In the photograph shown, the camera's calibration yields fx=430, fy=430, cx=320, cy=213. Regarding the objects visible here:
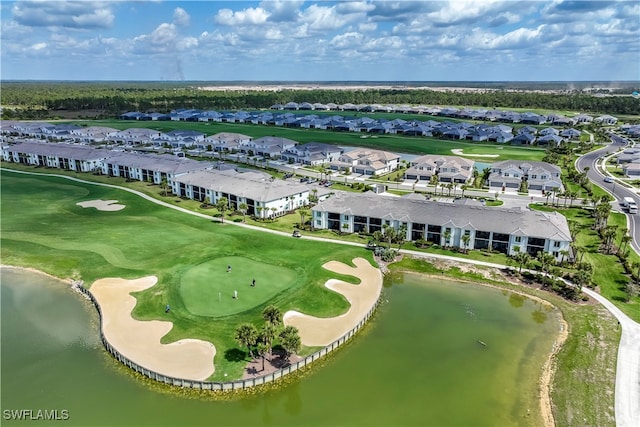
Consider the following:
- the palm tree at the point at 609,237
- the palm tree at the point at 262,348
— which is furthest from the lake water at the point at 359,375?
the palm tree at the point at 609,237

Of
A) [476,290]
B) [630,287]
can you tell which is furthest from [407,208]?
[630,287]

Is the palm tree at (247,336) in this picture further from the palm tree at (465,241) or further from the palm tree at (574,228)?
the palm tree at (574,228)

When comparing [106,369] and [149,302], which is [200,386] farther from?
[149,302]

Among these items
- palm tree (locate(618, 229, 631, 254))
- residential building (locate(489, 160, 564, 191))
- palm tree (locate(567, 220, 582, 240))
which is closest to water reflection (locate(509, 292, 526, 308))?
palm tree (locate(567, 220, 582, 240))

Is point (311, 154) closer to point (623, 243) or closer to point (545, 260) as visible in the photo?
point (545, 260)

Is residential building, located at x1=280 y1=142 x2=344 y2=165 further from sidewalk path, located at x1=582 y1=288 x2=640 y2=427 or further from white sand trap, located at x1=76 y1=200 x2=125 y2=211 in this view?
sidewalk path, located at x1=582 y1=288 x2=640 y2=427

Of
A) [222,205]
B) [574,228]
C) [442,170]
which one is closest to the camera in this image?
[574,228]

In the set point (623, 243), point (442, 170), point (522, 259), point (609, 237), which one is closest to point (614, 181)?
point (442, 170)
